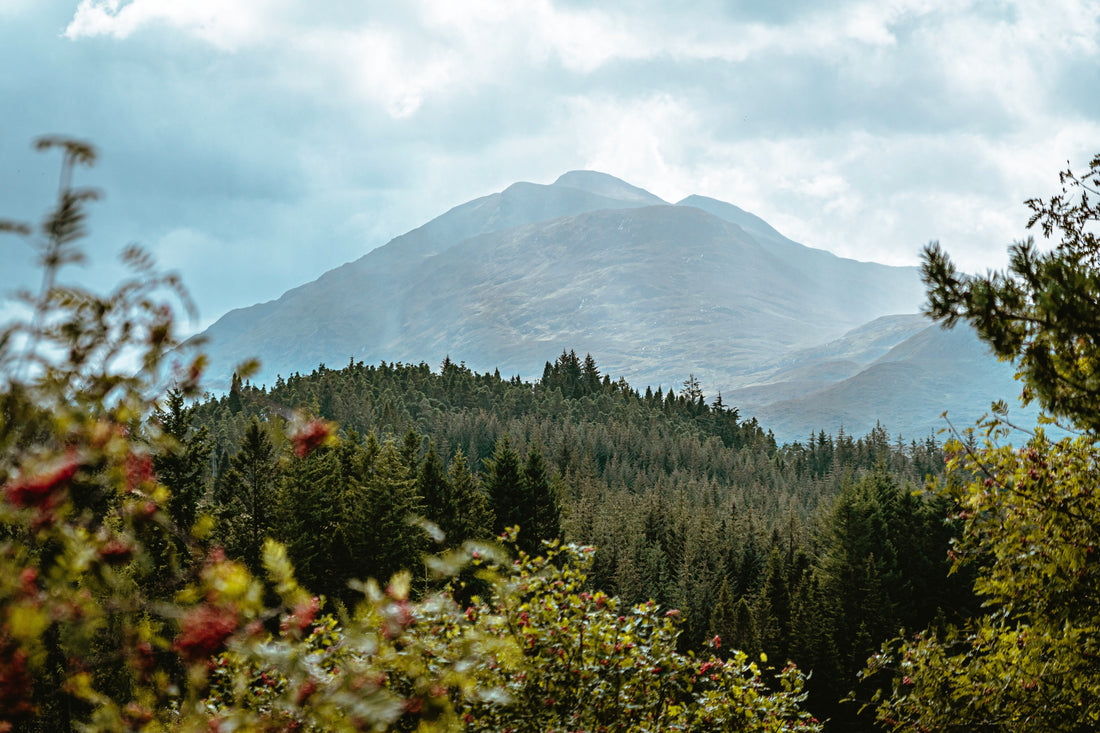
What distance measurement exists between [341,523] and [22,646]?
3371cm

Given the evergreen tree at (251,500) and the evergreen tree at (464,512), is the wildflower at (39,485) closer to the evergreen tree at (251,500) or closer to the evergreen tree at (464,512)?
the evergreen tree at (251,500)

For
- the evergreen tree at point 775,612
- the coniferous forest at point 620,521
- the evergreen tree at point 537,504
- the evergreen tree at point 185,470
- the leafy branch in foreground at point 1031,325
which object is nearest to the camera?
the leafy branch in foreground at point 1031,325

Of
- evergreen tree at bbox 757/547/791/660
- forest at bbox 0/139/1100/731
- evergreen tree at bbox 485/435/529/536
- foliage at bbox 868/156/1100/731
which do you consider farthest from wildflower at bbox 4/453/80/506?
evergreen tree at bbox 757/547/791/660

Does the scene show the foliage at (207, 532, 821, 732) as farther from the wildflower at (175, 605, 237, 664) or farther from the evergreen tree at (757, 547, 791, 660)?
the evergreen tree at (757, 547, 791, 660)

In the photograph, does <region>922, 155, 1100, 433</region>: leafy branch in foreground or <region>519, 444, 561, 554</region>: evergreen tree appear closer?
<region>922, 155, 1100, 433</region>: leafy branch in foreground

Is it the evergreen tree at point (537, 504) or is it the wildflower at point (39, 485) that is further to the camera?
the evergreen tree at point (537, 504)

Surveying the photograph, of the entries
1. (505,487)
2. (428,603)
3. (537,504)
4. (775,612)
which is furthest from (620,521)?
(428,603)

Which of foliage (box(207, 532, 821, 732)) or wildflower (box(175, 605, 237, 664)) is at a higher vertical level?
wildflower (box(175, 605, 237, 664))

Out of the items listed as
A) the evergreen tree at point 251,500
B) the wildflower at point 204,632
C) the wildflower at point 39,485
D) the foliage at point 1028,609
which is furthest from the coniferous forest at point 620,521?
the foliage at point 1028,609

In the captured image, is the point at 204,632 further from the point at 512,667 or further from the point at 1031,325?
the point at 1031,325

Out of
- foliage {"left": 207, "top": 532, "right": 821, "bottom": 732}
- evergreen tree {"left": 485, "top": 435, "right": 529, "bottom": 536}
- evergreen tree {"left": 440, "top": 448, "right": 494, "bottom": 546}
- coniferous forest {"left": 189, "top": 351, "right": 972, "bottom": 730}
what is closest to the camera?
foliage {"left": 207, "top": 532, "right": 821, "bottom": 732}

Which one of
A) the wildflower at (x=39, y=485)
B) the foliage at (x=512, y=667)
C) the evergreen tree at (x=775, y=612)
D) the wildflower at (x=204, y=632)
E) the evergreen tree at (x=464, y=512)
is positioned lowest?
the evergreen tree at (x=775, y=612)

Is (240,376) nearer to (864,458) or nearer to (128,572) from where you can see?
(128,572)

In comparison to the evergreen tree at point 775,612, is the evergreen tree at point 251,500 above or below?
above
